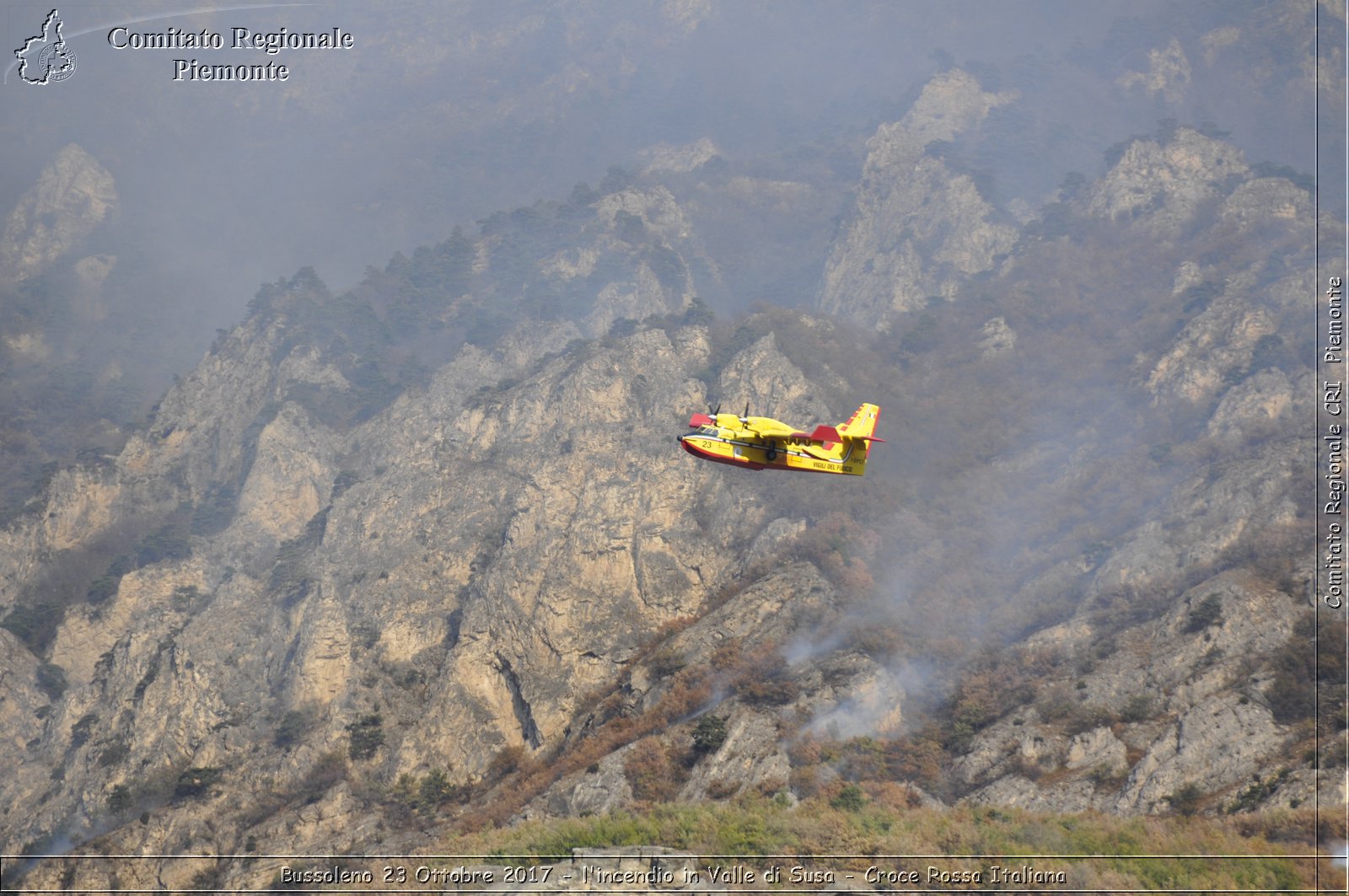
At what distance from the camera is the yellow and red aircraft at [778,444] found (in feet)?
138

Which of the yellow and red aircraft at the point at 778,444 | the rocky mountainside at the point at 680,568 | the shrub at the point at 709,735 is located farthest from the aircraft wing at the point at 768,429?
the rocky mountainside at the point at 680,568

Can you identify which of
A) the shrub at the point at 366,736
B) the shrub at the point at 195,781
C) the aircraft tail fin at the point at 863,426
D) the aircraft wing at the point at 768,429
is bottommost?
the shrub at the point at 366,736

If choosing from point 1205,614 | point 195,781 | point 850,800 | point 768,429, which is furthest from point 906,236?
point 195,781

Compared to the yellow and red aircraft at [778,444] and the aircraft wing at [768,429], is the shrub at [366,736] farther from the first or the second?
the aircraft wing at [768,429]

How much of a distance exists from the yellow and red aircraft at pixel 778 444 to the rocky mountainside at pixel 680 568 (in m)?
15.4

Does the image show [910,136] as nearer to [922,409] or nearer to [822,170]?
[822,170]

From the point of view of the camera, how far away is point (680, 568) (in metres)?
67.5

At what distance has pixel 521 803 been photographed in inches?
1923

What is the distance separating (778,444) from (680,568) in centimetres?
2720

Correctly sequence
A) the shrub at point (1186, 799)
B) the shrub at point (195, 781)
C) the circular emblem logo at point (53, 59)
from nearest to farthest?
the shrub at point (1186, 799)
the shrub at point (195, 781)
the circular emblem logo at point (53, 59)

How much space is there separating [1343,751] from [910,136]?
135375mm

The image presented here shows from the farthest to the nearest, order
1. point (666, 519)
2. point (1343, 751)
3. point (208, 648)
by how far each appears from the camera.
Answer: point (666, 519) < point (208, 648) < point (1343, 751)

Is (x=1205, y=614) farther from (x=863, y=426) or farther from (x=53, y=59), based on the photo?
(x=53, y=59)

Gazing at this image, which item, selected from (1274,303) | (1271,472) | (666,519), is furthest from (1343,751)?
(1274,303)
